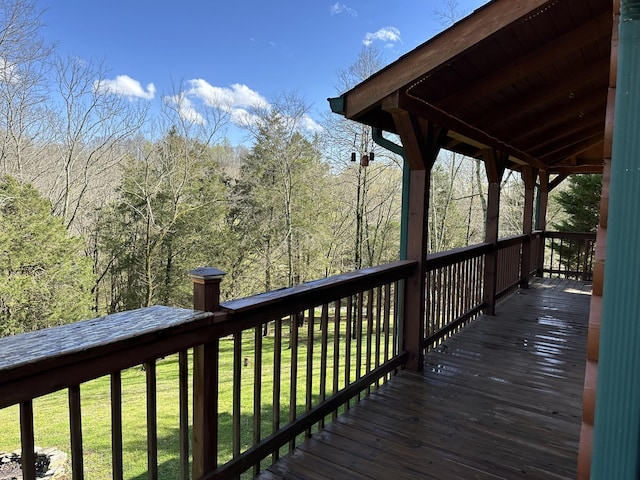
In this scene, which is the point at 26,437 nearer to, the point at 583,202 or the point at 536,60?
the point at 536,60

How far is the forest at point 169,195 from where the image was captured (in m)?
12.7

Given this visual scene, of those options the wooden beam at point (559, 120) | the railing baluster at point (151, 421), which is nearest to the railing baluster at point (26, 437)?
the railing baluster at point (151, 421)

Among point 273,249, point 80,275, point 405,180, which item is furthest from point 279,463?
point 273,249

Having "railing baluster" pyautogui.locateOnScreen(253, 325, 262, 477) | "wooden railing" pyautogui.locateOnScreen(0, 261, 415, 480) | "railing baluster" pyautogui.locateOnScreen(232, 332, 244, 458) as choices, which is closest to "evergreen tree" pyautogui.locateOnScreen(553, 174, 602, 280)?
"wooden railing" pyautogui.locateOnScreen(0, 261, 415, 480)

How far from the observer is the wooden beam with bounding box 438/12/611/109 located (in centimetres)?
310

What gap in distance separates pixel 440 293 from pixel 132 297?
49.5 feet

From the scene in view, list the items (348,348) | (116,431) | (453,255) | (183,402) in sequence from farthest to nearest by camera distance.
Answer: (453,255), (348,348), (183,402), (116,431)

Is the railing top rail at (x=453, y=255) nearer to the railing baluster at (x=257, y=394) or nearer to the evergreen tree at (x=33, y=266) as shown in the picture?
the railing baluster at (x=257, y=394)

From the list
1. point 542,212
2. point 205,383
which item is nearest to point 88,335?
point 205,383

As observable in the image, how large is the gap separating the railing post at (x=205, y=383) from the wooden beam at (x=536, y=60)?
2.62m

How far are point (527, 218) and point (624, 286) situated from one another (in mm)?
7157

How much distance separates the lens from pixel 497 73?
11.3 ft

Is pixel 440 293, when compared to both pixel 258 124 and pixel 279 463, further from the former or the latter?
pixel 258 124

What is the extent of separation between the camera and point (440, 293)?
170 inches
